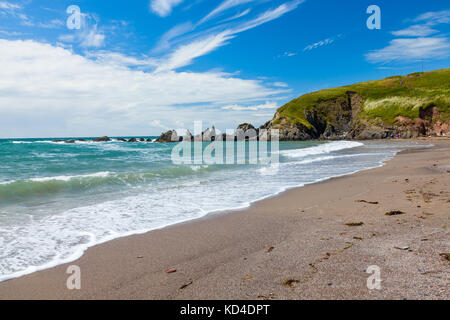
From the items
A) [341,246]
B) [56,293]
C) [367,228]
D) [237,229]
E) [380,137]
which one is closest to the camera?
[56,293]

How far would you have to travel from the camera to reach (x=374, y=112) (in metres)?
91.0

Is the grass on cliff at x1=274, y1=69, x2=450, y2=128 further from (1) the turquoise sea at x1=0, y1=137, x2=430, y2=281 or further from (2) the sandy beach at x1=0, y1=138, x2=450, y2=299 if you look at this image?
(2) the sandy beach at x1=0, y1=138, x2=450, y2=299

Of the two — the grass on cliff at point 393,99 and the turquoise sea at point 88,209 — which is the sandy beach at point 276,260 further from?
the grass on cliff at point 393,99

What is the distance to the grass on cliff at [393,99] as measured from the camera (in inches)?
3192

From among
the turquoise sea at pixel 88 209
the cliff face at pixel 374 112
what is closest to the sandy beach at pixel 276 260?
the turquoise sea at pixel 88 209

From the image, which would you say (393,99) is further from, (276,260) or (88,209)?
(276,260)

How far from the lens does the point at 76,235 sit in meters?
6.19

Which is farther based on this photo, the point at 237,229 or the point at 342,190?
the point at 342,190

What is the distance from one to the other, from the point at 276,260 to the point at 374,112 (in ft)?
336
